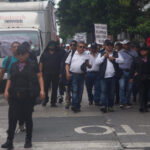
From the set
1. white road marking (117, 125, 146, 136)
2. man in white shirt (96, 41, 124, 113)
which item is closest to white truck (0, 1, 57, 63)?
man in white shirt (96, 41, 124, 113)

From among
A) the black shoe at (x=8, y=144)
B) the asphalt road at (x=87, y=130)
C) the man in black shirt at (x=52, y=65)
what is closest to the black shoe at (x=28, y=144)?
the asphalt road at (x=87, y=130)

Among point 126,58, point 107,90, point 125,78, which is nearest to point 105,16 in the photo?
point 126,58

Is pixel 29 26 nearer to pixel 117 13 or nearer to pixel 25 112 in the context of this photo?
pixel 117 13

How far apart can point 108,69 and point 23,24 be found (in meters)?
7.56

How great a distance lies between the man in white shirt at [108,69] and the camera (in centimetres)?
1195

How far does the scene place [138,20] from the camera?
17.2 meters

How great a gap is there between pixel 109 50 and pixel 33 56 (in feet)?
6.40

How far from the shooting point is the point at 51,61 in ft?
43.8

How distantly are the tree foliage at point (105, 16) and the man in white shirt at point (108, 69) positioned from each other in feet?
15.5

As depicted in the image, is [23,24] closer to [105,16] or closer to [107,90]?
[107,90]

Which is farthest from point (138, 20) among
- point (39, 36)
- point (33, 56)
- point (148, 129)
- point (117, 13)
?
point (148, 129)

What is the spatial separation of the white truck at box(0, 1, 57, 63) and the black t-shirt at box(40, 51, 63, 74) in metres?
4.66

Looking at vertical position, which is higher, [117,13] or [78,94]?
[117,13]

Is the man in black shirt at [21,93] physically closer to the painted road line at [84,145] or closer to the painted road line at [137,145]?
the painted road line at [84,145]
